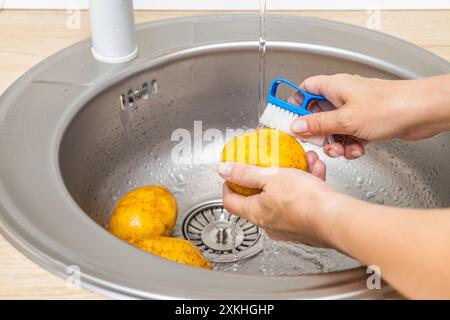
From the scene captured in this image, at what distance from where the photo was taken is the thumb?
2.70 feet

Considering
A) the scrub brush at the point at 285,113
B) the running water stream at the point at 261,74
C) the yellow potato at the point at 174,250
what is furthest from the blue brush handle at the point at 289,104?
the yellow potato at the point at 174,250

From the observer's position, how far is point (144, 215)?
871 millimetres

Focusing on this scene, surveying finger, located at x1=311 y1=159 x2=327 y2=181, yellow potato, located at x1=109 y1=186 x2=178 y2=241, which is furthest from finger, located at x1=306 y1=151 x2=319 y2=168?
yellow potato, located at x1=109 y1=186 x2=178 y2=241

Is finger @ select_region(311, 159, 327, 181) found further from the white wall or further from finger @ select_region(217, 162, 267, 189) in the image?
the white wall

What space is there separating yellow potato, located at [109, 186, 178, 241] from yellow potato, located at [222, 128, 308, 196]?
0.53 ft

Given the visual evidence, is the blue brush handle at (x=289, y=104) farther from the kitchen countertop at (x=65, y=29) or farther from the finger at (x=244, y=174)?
the kitchen countertop at (x=65, y=29)

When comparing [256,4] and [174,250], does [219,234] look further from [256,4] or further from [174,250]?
[256,4]

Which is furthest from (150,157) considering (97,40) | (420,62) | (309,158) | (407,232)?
(407,232)

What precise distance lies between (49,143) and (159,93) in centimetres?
28

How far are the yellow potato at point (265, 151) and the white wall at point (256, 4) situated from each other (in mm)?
477

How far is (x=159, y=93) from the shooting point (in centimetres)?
106

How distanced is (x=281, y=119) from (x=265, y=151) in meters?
0.13

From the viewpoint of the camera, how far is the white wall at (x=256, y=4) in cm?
115
